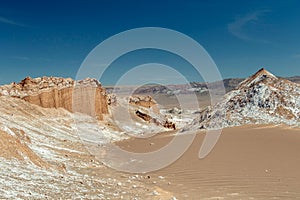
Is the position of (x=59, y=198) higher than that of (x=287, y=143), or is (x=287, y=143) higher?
(x=287, y=143)

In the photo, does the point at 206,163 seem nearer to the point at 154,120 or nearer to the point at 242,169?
the point at 242,169

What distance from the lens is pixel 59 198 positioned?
7789 mm

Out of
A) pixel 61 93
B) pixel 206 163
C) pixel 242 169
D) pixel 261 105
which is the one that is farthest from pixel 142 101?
pixel 242 169

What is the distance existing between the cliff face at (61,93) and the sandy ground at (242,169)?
24274mm

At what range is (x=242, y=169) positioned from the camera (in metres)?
12.0

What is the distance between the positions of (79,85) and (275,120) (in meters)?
28.5

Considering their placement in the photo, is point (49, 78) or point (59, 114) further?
point (49, 78)

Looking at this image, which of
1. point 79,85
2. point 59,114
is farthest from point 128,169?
point 79,85

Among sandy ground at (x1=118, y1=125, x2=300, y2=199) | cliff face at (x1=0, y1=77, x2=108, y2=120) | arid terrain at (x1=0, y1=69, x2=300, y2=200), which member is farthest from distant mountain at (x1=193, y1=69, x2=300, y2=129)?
cliff face at (x1=0, y1=77, x2=108, y2=120)

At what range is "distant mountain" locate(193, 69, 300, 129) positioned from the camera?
19453 mm

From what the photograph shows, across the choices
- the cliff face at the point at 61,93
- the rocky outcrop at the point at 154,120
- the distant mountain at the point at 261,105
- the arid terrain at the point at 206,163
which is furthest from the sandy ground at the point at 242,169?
the rocky outcrop at the point at 154,120

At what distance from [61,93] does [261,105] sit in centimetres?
2547

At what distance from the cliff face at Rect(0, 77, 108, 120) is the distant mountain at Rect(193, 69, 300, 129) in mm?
20459

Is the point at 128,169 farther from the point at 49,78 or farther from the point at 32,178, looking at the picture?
the point at 49,78
